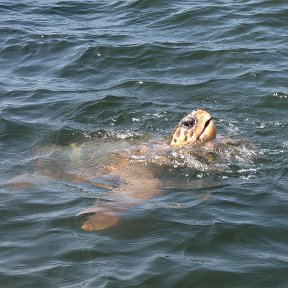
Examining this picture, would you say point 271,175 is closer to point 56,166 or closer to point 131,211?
point 131,211

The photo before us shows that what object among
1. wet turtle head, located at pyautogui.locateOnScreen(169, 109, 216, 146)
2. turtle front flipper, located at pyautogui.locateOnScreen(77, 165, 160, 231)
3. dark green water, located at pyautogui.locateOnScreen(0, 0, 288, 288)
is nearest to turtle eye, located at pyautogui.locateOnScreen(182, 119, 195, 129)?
wet turtle head, located at pyautogui.locateOnScreen(169, 109, 216, 146)

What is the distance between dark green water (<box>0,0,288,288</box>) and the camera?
5.17 metres

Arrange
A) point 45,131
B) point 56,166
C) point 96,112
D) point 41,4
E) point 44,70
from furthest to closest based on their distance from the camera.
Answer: point 41,4, point 44,70, point 96,112, point 45,131, point 56,166

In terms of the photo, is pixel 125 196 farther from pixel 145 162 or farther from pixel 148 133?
pixel 148 133

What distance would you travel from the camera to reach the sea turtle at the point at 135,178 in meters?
5.95

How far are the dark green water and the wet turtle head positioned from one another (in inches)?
8.8

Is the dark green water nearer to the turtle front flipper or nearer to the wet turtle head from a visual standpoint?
the turtle front flipper

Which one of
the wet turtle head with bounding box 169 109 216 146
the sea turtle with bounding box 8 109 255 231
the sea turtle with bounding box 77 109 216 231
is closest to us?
the sea turtle with bounding box 77 109 216 231

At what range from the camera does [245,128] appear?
820cm

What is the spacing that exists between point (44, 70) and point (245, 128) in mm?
4352

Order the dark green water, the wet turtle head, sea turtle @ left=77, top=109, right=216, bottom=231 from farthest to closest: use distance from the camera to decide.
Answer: the wet turtle head < sea turtle @ left=77, top=109, right=216, bottom=231 < the dark green water

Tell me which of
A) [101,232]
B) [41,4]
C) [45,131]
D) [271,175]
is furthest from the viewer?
[41,4]

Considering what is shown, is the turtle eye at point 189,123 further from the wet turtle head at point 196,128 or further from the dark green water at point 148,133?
the dark green water at point 148,133

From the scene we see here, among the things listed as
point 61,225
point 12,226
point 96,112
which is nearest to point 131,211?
point 61,225
